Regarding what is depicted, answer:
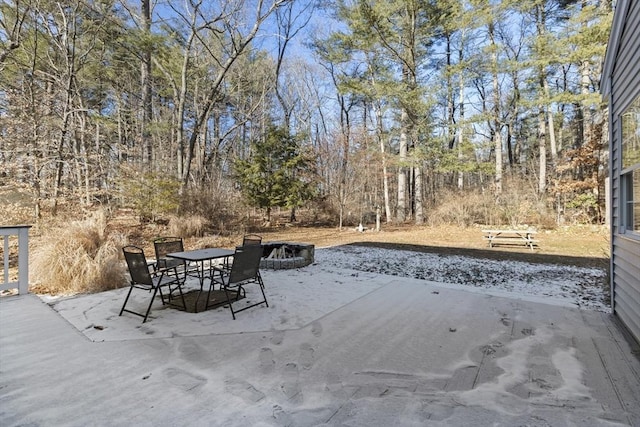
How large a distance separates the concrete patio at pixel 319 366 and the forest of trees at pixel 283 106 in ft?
24.2

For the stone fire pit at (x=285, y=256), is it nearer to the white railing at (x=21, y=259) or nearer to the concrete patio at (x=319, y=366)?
the concrete patio at (x=319, y=366)

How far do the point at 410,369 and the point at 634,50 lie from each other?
3.32 metres

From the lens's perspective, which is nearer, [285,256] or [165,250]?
[165,250]

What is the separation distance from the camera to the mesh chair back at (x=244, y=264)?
3.48 metres

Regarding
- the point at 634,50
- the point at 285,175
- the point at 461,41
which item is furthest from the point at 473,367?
the point at 461,41

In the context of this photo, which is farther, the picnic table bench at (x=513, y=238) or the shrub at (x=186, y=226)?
the shrub at (x=186, y=226)

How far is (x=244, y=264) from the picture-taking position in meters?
3.60

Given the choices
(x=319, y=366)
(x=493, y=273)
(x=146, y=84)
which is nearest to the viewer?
(x=319, y=366)

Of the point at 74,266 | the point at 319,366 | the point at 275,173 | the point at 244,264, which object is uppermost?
the point at 275,173

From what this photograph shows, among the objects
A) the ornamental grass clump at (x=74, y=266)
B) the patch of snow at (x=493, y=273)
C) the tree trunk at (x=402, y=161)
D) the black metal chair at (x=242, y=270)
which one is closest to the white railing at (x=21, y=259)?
the ornamental grass clump at (x=74, y=266)

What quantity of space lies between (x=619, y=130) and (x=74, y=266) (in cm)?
688

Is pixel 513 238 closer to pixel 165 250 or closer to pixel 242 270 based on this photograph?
pixel 242 270

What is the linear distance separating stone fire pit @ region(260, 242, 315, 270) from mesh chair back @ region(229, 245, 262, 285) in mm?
2169

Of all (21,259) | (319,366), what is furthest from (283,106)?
(319,366)
